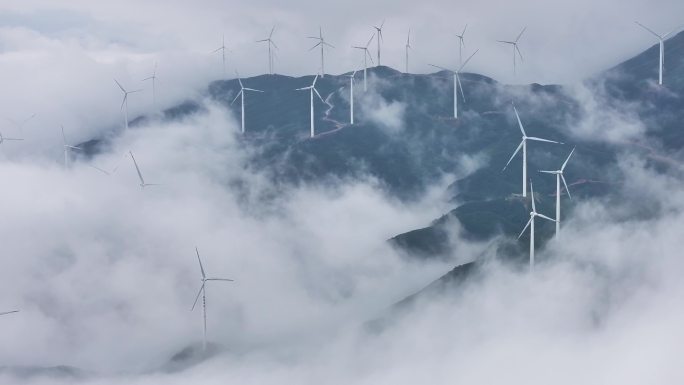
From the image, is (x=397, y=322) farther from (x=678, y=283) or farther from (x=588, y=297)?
(x=678, y=283)

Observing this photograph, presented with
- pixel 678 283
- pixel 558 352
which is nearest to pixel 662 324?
pixel 678 283

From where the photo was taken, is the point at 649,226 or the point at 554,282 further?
the point at 649,226

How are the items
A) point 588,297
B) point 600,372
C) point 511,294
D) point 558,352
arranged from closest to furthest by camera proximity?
point 600,372
point 558,352
point 588,297
point 511,294

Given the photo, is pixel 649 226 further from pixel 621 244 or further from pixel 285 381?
pixel 285 381

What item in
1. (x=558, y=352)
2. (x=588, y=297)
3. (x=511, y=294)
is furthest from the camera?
(x=511, y=294)

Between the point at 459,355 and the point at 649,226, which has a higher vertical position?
the point at 649,226

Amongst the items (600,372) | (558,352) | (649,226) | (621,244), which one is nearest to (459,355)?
(558,352)

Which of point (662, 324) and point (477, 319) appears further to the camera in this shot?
point (477, 319)

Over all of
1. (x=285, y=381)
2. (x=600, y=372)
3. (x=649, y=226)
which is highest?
(x=649, y=226)

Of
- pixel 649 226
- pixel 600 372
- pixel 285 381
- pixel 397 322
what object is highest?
A: pixel 649 226
